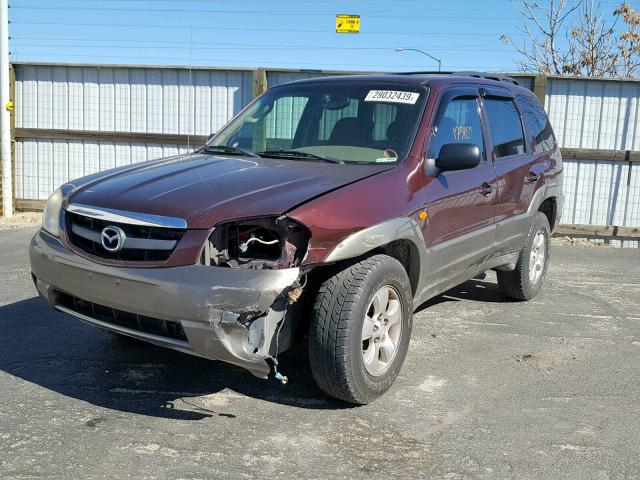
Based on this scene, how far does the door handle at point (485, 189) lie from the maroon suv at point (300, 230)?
0.8 inches

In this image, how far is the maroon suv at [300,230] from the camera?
327 centimetres

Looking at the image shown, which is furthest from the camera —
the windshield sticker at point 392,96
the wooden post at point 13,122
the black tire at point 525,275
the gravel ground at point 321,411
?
the wooden post at point 13,122

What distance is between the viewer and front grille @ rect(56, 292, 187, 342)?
11.0 feet

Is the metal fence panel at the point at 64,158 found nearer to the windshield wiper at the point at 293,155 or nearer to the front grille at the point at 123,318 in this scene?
the windshield wiper at the point at 293,155

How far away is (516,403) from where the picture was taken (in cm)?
396

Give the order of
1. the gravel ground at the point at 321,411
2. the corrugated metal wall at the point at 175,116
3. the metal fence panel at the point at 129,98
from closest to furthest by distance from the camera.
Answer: the gravel ground at the point at 321,411 → the corrugated metal wall at the point at 175,116 → the metal fence panel at the point at 129,98

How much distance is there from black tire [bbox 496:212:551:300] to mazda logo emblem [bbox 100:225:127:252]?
376cm

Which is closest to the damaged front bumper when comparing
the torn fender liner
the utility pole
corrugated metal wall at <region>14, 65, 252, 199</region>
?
the torn fender liner

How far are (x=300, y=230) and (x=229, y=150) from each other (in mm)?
1609

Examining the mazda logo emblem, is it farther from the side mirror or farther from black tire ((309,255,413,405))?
the side mirror

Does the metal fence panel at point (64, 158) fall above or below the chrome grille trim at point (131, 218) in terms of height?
below

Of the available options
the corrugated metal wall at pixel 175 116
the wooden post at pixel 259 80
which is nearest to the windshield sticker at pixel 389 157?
the corrugated metal wall at pixel 175 116

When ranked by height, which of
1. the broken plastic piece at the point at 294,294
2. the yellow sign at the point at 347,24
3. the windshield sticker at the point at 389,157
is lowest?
the broken plastic piece at the point at 294,294

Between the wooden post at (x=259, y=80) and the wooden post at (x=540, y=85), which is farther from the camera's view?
the wooden post at (x=259, y=80)
